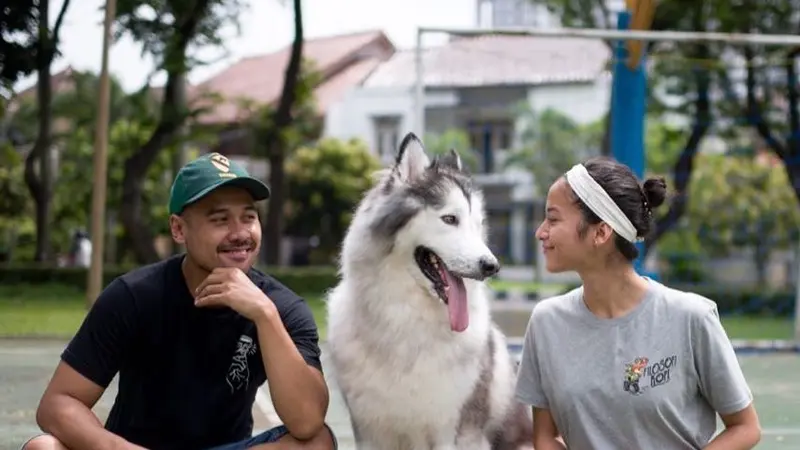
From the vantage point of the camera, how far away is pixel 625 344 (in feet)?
7.98

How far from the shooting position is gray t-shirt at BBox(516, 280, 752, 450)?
7.83ft

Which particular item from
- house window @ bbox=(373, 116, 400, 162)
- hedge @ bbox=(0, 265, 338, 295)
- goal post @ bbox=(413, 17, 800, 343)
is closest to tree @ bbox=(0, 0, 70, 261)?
hedge @ bbox=(0, 265, 338, 295)

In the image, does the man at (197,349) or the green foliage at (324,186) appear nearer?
the man at (197,349)

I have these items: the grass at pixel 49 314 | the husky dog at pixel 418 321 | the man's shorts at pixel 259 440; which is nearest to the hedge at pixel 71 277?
the grass at pixel 49 314

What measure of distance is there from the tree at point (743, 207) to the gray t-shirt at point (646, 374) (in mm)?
17864

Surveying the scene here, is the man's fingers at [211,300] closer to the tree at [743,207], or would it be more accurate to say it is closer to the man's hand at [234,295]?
the man's hand at [234,295]

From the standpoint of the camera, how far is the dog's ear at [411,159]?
3.08 metres

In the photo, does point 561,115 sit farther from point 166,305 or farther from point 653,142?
point 166,305

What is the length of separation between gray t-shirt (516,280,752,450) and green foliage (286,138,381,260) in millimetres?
25129

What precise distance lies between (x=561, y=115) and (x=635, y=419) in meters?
27.2

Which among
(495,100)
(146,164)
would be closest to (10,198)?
(146,164)

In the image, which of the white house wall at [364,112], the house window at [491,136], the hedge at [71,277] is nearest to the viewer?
the hedge at [71,277]

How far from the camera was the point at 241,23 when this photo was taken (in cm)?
1273

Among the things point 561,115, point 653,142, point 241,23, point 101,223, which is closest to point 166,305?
point 101,223
